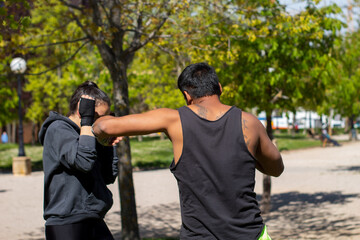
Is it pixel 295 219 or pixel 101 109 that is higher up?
pixel 101 109

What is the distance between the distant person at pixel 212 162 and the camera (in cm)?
→ 261

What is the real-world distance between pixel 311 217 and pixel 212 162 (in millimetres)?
8320

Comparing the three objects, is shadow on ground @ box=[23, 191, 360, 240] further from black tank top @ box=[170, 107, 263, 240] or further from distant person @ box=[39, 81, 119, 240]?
black tank top @ box=[170, 107, 263, 240]

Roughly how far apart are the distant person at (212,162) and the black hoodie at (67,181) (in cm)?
53

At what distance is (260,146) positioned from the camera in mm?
2781

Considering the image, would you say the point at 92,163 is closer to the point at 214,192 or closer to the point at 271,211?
the point at 214,192

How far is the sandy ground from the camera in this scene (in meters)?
9.17

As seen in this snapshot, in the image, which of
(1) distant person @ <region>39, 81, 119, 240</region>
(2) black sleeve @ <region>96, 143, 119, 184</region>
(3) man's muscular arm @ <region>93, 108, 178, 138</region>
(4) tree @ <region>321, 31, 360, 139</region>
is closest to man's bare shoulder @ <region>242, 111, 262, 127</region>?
(3) man's muscular arm @ <region>93, 108, 178, 138</region>

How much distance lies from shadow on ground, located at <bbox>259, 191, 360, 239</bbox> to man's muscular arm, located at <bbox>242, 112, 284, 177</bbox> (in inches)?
228

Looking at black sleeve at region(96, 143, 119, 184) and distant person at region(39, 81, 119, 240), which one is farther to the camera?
black sleeve at region(96, 143, 119, 184)

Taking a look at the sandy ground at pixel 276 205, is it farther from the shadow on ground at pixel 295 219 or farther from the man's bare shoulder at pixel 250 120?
the man's bare shoulder at pixel 250 120

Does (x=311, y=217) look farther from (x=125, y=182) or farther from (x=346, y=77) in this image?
(x=346, y=77)

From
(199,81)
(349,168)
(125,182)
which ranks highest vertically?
(199,81)

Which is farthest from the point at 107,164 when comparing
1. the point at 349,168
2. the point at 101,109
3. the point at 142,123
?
the point at 349,168
